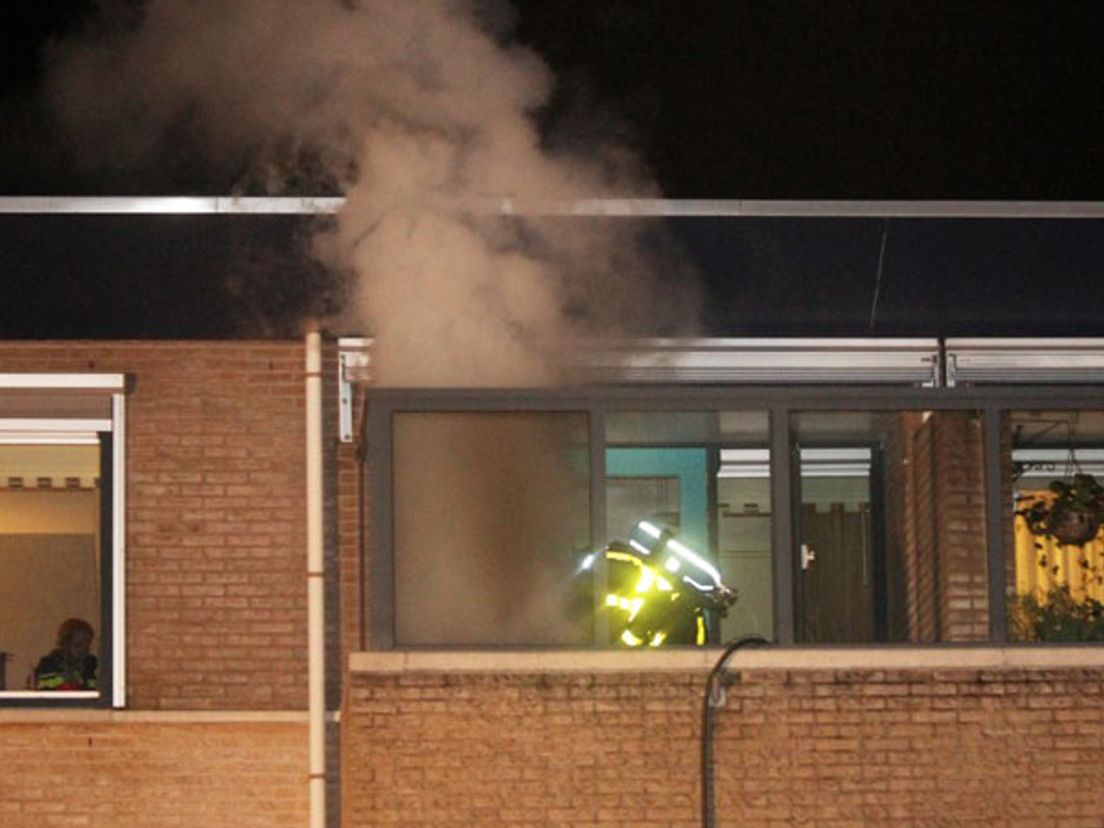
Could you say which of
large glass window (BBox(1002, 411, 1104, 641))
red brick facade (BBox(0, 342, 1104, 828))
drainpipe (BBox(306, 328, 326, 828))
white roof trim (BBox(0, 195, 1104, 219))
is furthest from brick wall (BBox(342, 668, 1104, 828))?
white roof trim (BBox(0, 195, 1104, 219))

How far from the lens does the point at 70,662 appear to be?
582 inches

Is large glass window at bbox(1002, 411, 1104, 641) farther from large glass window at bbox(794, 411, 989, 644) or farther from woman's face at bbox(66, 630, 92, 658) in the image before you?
woman's face at bbox(66, 630, 92, 658)

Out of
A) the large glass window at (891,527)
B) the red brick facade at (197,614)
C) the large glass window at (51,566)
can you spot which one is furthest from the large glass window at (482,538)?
the large glass window at (51,566)

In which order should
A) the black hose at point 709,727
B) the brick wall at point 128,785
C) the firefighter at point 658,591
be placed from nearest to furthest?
1. the black hose at point 709,727
2. the firefighter at point 658,591
3. the brick wall at point 128,785

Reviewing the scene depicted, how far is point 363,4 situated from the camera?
46.6 feet

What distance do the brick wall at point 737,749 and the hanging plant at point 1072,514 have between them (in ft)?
5.05

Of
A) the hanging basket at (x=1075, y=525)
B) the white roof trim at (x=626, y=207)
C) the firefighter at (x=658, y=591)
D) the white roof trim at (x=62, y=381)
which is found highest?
the white roof trim at (x=626, y=207)

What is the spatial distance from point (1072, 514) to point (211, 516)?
4.88m

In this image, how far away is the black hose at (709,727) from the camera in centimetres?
1182

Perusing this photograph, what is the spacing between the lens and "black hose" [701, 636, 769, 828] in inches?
465

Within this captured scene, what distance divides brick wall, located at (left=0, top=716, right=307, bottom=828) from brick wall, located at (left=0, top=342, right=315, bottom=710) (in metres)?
0.36

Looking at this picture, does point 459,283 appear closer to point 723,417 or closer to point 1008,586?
point 723,417

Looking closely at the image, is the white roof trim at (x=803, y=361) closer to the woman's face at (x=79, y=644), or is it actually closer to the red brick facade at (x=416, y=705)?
the red brick facade at (x=416, y=705)

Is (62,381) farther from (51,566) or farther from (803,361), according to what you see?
(803,361)
